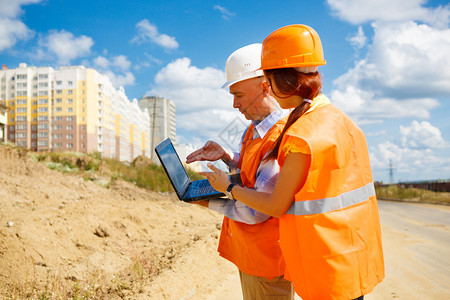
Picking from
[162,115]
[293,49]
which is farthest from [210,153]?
[162,115]

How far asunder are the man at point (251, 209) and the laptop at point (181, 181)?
8 centimetres

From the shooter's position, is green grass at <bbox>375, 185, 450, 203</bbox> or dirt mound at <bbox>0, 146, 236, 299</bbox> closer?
dirt mound at <bbox>0, 146, 236, 299</bbox>

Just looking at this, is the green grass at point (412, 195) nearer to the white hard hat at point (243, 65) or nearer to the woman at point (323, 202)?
the white hard hat at point (243, 65)

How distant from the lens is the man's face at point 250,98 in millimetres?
2357

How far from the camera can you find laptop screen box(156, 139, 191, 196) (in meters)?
2.24

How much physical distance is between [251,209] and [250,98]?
75cm

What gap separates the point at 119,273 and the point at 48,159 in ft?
41.7

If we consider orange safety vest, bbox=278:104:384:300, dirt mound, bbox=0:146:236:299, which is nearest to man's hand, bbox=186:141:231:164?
orange safety vest, bbox=278:104:384:300

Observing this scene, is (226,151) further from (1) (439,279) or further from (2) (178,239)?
(2) (178,239)

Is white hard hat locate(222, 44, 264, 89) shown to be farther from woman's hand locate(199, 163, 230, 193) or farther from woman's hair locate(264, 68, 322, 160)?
woman's hand locate(199, 163, 230, 193)

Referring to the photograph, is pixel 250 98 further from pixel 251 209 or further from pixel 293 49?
pixel 251 209

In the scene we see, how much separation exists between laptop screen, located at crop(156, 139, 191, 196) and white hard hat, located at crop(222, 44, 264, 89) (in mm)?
557

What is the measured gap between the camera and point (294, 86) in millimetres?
1800

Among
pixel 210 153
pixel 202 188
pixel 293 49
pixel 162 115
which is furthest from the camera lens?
pixel 162 115
